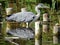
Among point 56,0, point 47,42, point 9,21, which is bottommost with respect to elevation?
point 47,42

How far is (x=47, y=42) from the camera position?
265cm

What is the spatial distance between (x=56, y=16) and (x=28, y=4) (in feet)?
1.74

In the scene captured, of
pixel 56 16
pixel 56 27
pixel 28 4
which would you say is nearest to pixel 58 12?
pixel 56 16

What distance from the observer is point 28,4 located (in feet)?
11.9

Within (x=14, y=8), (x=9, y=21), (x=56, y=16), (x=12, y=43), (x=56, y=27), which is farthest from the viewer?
(x=14, y=8)

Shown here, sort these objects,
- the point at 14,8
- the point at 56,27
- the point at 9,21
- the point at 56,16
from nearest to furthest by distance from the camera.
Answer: the point at 56,27 < the point at 9,21 < the point at 56,16 < the point at 14,8

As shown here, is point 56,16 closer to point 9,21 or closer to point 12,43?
point 9,21

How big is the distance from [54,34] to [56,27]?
9 centimetres

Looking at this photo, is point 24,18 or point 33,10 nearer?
point 24,18

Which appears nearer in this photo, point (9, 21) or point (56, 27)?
point (56, 27)

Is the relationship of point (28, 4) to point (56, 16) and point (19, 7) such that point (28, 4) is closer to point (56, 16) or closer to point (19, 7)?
point (19, 7)

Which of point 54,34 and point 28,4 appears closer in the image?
point 54,34

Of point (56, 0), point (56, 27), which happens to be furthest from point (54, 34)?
point (56, 0)

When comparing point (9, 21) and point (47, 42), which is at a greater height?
point (9, 21)
